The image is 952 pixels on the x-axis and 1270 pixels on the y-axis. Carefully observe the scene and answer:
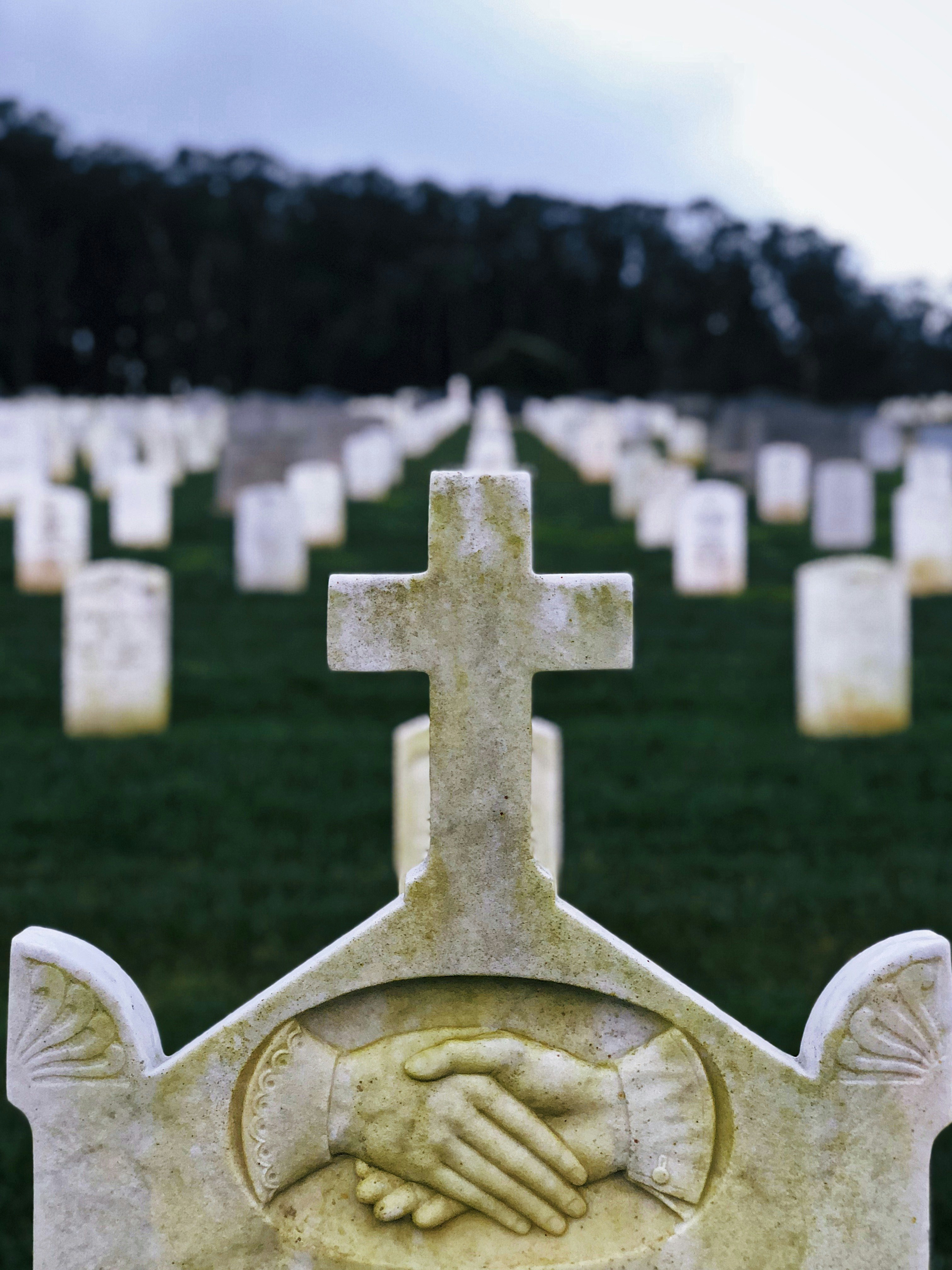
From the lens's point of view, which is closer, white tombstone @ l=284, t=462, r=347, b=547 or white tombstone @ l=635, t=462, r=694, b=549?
white tombstone @ l=635, t=462, r=694, b=549

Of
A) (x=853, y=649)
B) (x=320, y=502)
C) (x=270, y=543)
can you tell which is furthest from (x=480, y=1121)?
(x=320, y=502)

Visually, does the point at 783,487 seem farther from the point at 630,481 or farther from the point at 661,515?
the point at 661,515

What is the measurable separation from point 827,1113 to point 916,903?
3.54m

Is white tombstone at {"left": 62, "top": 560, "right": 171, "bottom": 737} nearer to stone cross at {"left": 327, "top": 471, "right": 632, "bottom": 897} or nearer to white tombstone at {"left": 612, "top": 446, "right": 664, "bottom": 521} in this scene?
stone cross at {"left": 327, "top": 471, "right": 632, "bottom": 897}

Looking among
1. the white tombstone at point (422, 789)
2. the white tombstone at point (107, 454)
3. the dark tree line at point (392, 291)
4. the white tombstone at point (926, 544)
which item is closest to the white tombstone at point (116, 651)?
the white tombstone at point (422, 789)

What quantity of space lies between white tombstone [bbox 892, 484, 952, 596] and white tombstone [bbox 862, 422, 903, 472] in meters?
14.3

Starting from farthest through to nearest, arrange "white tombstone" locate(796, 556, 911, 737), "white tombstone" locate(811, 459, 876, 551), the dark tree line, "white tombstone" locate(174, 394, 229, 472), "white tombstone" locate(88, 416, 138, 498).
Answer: the dark tree line → "white tombstone" locate(174, 394, 229, 472) → "white tombstone" locate(88, 416, 138, 498) → "white tombstone" locate(811, 459, 876, 551) → "white tombstone" locate(796, 556, 911, 737)

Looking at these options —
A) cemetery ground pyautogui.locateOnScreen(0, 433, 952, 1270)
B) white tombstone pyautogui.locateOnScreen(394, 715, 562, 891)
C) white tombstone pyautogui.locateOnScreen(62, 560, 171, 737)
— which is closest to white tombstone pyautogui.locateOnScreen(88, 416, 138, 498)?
cemetery ground pyautogui.locateOnScreen(0, 433, 952, 1270)

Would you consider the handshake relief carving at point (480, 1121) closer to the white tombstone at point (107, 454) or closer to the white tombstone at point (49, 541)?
the white tombstone at point (49, 541)

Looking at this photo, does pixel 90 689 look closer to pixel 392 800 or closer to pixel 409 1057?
pixel 392 800

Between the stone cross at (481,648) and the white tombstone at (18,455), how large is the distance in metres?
16.7

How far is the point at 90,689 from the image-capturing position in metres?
7.96

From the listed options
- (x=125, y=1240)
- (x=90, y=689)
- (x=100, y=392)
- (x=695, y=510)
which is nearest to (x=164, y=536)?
(x=695, y=510)

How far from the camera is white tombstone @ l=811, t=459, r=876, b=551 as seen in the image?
1560 centimetres
